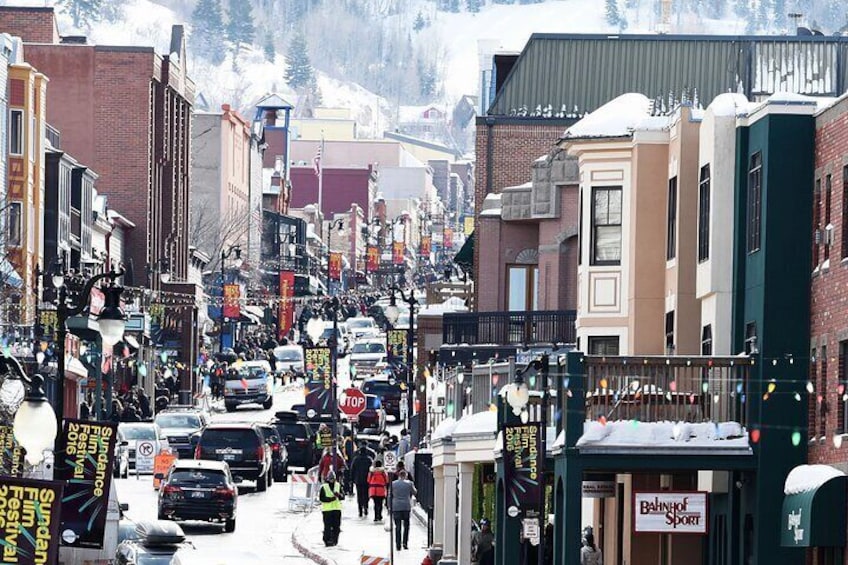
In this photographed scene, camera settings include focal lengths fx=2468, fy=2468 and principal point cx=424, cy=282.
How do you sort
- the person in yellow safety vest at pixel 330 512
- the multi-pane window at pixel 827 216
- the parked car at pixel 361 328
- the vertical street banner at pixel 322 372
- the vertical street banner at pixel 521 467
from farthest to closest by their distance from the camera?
the parked car at pixel 361 328, the vertical street banner at pixel 322 372, the person in yellow safety vest at pixel 330 512, the vertical street banner at pixel 521 467, the multi-pane window at pixel 827 216

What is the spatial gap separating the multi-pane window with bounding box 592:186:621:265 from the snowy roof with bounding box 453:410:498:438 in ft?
Result: 13.5

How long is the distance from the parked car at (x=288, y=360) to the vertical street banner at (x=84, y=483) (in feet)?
243

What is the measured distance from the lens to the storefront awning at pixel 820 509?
3322 centimetres

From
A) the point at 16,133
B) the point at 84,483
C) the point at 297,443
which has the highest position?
the point at 16,133

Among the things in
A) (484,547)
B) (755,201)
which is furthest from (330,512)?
(755,201)

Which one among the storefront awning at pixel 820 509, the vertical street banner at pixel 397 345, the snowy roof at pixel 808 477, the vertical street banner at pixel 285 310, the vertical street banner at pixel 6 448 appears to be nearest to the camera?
the storefront awning at pixel 820 509

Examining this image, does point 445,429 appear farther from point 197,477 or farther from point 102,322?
point 102,322

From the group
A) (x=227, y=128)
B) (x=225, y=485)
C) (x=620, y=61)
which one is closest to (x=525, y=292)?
(x=620, y=61)

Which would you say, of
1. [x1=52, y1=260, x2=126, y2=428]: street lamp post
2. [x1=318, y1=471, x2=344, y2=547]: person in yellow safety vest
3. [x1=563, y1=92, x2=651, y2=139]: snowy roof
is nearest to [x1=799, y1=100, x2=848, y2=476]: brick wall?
[x1=563, y1=92, x2=651, y2=139]: snowy roof

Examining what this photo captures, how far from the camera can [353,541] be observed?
2109 inches

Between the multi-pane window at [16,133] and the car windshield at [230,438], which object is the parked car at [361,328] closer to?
the multi-pane window at [16,133]

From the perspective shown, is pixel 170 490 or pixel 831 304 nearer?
pixel 831 304

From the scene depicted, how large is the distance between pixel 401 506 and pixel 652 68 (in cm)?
2529

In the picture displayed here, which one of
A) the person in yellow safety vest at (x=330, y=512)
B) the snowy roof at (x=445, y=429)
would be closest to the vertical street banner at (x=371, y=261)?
the snowy roof at (x=445, y=429)
